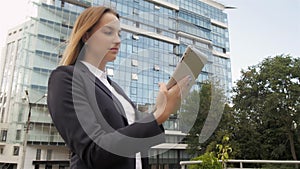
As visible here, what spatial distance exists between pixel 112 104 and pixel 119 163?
6.2 inches

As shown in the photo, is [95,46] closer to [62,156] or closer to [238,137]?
[238,137]

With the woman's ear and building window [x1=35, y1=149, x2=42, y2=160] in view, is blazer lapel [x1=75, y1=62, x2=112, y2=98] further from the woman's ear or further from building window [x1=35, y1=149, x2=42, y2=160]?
building window [x1=35, y1=149, x2=42, y2=160]

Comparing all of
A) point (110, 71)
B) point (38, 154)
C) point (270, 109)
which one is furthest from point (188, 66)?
point (38, 154)

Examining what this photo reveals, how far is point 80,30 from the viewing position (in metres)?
0.72

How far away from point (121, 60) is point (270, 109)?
14.2 meters

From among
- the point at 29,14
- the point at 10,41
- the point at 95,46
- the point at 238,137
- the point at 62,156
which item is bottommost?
the point at 62,156

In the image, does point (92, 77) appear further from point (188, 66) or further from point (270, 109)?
point (270, 109)

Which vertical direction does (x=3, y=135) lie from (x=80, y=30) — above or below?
below

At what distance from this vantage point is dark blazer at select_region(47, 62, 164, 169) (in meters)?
0.55

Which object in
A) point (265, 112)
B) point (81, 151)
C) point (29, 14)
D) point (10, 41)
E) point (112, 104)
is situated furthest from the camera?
point (10, 41)

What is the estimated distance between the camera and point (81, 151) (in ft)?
1.86

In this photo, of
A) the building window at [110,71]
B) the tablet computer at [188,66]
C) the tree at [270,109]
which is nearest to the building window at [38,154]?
the tree at [270,109]

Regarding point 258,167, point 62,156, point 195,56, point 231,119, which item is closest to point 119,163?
point 195,56

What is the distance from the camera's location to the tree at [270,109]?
1335cm
